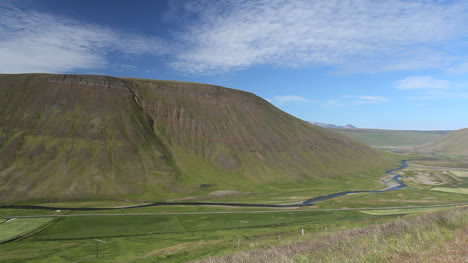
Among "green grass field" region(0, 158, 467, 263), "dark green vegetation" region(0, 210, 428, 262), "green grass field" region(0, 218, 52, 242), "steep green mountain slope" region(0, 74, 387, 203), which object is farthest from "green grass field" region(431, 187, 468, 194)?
"green grass field" region(0, 218, 52, 242)

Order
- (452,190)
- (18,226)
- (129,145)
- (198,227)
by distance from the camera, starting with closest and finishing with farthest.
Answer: (18,226) < (198,227) < (452,190) < (129,145)

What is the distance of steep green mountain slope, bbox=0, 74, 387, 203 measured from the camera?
396ft

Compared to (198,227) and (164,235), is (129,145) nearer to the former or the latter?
(198,227)

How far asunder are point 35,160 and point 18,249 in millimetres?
81415

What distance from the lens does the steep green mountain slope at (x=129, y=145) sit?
121 metres

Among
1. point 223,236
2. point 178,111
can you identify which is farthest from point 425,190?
point 178,111

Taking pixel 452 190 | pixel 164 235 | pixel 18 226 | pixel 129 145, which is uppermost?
pixel 129 145

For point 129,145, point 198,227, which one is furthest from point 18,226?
point 129,145

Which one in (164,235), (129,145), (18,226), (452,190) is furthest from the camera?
(129,145)

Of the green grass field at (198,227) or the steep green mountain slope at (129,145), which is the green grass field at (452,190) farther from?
the steep green mountain slope at (129,145)

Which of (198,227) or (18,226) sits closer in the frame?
(18,226)

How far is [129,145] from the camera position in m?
149

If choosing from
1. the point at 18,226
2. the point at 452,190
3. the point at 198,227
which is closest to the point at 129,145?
the point at 18,226

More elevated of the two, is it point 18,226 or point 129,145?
point 129,145
